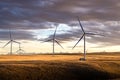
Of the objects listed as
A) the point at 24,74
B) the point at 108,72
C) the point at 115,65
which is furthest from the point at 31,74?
the point at 115,65

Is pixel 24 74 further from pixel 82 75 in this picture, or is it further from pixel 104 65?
pixel 104 65

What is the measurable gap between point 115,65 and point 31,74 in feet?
106

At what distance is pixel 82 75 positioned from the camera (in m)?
89.7

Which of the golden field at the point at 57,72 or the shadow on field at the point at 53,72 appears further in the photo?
the golden field at the point at 57,72

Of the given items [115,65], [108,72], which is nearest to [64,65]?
[108,72]

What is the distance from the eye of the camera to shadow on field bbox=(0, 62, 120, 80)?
80.9 metres

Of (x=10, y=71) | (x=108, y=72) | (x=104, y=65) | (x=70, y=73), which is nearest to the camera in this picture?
(x=10, y=71)

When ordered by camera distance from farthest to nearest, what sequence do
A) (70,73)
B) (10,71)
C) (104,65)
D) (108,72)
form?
(104,65)
(108,72)
(70,73)
(10,71)

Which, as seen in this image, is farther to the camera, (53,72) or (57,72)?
(57,72)

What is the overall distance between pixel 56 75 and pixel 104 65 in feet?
72.0

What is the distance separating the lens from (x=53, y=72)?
85750 mm

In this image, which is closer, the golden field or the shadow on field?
the shadow on field

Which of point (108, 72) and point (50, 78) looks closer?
point (50, 78)

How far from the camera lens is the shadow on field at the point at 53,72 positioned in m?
80.9
